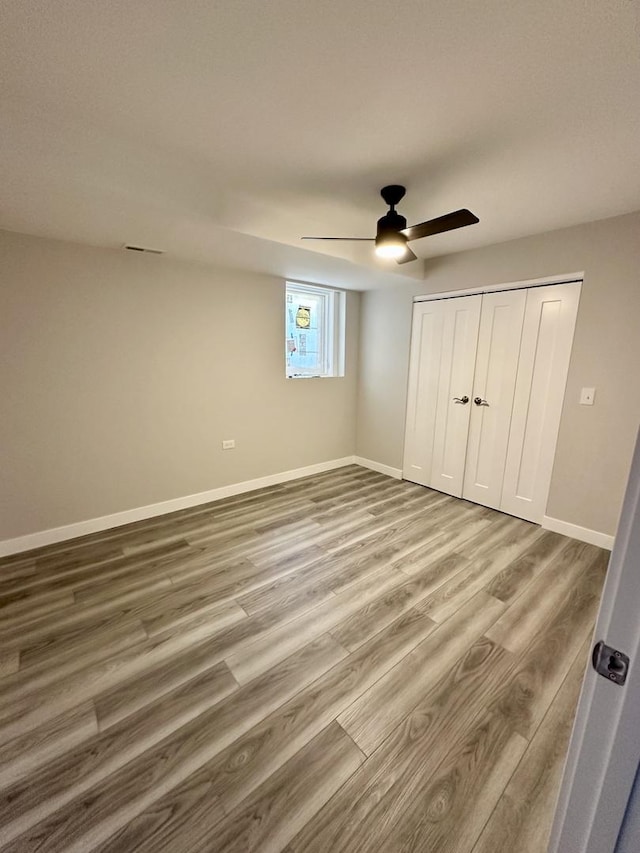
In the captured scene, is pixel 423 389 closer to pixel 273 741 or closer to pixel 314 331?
pixel 314 331

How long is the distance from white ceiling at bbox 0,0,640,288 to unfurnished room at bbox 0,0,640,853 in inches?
0.5

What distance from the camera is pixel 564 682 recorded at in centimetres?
156

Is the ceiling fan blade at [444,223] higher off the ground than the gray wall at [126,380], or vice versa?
the ceiling fan blade at [444,223]

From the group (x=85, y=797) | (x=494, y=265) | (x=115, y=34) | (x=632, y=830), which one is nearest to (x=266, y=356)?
(x=494, y=265)

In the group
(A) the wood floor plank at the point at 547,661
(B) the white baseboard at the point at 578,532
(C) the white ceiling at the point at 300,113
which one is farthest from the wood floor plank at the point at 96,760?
(B) the white baseboard at the point at 578,532

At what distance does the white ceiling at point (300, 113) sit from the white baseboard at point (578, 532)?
2341 millimetres

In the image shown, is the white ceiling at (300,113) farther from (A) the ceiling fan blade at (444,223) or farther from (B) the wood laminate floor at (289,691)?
(B) the wood laminate floor at (289,691)

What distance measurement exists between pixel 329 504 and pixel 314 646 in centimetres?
171

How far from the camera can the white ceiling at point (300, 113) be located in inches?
42.6

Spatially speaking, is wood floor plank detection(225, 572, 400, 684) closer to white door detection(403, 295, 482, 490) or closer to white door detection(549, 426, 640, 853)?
white door detection(549, 426, 640, 853)

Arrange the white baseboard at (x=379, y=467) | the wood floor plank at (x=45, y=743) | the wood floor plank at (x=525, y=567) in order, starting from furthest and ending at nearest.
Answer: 1. the white baseboard at (x=379, y=467)
2. the wood floor plank at (x=525, y=567)
3. the wood floor plank at (x=45, y=743)

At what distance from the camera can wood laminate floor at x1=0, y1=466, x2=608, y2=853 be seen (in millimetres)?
1083

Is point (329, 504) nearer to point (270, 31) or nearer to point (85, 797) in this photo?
point (85, 797)

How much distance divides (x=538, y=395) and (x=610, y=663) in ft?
9.24
